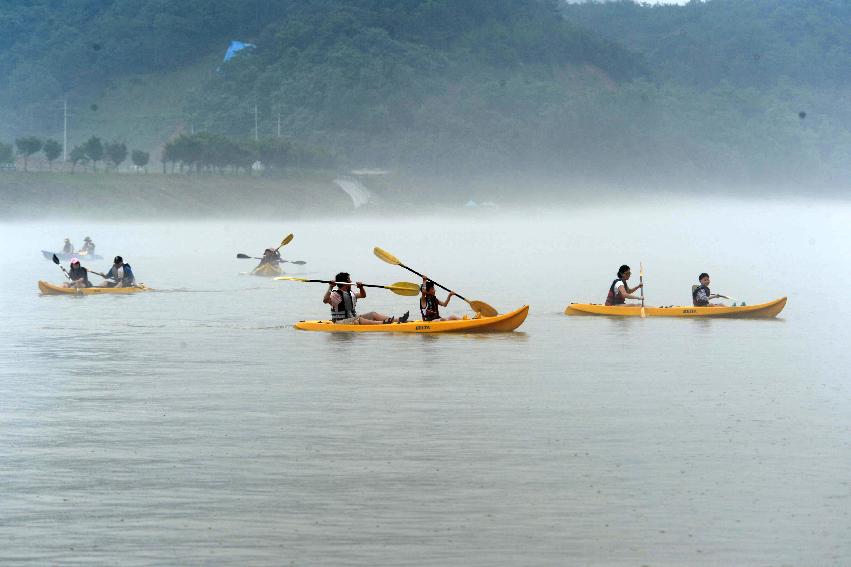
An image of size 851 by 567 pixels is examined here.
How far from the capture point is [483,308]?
3556cm

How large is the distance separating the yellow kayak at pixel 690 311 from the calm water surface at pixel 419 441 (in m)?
0.44

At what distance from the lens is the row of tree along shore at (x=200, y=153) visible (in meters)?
164

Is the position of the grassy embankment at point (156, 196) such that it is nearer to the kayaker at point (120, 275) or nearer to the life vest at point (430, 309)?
the kayaker at point (120, 275)

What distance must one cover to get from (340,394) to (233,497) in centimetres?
840

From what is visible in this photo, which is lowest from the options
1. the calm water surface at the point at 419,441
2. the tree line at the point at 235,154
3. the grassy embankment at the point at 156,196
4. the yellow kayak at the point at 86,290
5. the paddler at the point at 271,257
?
the calm water surface at the point at 419,441

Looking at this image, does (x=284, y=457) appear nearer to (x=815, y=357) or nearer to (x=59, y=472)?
(x=59, y=472)

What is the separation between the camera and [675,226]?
172m

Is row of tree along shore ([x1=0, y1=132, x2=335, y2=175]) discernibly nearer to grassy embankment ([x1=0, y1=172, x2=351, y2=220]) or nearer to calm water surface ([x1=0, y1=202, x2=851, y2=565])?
grassy embankment ([x1=0, y1=172, x2=351, y2=220])

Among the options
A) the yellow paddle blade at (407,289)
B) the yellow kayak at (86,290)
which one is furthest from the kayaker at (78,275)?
the yellow paddle blade at (407,289)

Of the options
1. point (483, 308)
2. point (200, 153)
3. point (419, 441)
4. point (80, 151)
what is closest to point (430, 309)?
point (483, 308)

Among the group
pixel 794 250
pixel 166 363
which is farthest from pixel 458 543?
pixel 794 250

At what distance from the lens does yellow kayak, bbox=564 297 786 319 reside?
39188 mm

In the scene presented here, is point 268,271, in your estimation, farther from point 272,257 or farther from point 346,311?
point 346,311

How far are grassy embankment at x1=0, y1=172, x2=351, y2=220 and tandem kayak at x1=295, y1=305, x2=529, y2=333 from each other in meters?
109
